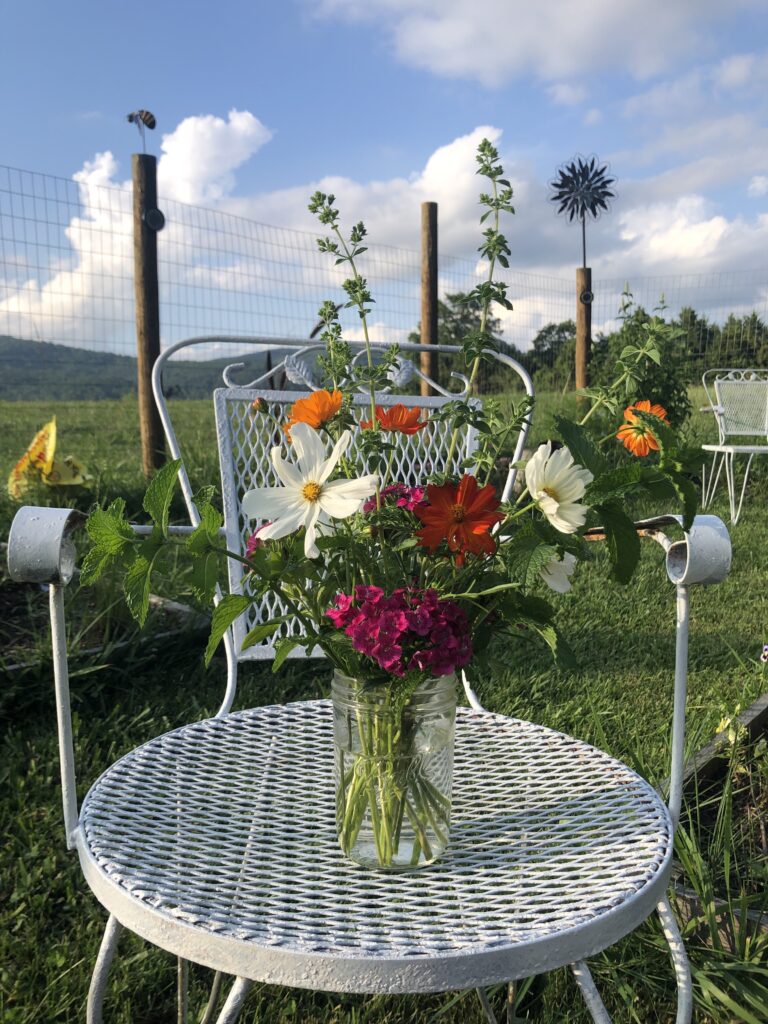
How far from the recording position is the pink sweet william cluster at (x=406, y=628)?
653 mm

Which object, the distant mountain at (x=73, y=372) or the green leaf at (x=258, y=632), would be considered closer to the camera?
the green leaf at (x=258, y=632)

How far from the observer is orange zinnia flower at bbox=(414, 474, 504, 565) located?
646 mm

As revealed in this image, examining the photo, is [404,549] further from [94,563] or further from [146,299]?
[146,299]

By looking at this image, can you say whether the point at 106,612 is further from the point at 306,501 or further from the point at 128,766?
the point at 306,501

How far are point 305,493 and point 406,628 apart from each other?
0.13 m

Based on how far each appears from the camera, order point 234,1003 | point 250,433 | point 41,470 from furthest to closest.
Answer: point 41,470, point 250,433, point 234,1003

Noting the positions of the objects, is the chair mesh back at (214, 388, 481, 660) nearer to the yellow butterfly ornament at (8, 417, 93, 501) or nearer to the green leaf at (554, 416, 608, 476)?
the green leaf at (554, 416, 608, 476)

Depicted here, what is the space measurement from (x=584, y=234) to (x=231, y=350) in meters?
4.20

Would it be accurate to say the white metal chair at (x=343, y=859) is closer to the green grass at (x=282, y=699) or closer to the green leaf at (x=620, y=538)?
A: the green leaf at (x=620, y=538)

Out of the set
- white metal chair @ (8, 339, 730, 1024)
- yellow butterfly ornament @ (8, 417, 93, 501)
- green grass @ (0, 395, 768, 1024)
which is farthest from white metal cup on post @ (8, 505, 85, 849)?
yellow butterfly ornament @ (8, 417, 93, 501)

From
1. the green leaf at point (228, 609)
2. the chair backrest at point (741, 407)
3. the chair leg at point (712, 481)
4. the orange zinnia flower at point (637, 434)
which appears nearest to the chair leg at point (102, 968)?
the green leaf at point (228, 609)

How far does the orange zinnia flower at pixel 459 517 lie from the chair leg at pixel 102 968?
1.62 feet

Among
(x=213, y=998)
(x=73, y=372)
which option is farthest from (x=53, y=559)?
(x=73, y=372)

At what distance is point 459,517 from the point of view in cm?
65
